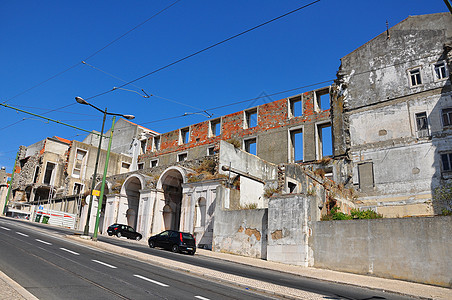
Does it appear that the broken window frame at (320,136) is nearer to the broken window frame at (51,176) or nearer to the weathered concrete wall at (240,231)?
the weathered concrete wall at (240,231)

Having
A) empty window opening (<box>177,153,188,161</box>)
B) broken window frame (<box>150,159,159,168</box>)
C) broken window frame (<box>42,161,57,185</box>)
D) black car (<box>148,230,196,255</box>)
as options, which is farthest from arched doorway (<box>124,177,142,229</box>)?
broken window frame (<box>42,161,57,185</box>)

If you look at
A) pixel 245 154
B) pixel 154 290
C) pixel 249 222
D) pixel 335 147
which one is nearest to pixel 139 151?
pixel 245 154

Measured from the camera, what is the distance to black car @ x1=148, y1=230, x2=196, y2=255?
19656mm

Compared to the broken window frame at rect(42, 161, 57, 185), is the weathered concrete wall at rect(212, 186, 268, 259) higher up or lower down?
lower down

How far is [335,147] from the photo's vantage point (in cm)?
3036

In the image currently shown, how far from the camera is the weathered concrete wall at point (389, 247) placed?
44.9 feet

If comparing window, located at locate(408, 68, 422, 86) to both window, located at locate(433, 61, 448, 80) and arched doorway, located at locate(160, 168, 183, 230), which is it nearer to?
window, located at locate(433, 61, 448, 80)

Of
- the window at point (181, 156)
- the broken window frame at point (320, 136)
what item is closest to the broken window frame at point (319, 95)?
the broken window frame at point (320, 136)

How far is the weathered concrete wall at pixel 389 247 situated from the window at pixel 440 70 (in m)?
16.6

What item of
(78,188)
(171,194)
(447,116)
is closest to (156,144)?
(78,188)

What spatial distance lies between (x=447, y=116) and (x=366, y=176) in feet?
23.7

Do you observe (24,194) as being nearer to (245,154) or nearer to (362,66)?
(245,154)

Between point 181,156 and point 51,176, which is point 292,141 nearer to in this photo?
point 181,156

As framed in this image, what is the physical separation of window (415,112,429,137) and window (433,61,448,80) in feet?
9.79
